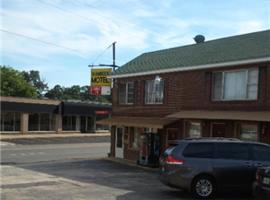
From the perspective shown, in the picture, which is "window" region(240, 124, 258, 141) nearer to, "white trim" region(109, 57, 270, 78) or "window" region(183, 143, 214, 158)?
"white trim" region(109, 57, 270, 78)

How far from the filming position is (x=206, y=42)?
27938 mm

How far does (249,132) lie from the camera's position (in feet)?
68.1

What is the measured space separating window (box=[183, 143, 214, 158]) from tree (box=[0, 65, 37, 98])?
7698 centimetres

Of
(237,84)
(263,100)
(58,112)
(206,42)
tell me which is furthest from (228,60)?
(58,112)


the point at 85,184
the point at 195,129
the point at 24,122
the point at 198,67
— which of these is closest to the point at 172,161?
the point at 85,184

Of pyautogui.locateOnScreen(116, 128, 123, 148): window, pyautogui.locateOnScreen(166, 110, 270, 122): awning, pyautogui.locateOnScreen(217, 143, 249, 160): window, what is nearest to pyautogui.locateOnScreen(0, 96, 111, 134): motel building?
pyautogui.locateOnScreen(116, 128, 123, 148): window

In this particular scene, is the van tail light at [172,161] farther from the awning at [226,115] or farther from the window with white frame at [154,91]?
the window with white frame at [154,91]

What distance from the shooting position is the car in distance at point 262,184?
37.9 ft

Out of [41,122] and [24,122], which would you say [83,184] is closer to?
[24,122]

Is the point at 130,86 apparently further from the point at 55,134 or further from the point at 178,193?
the point at 55,134

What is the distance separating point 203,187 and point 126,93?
1491 centimetres

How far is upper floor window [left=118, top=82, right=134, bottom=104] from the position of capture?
28547mm

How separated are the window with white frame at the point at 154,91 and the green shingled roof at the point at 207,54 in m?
0.71

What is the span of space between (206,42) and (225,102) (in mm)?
6525
